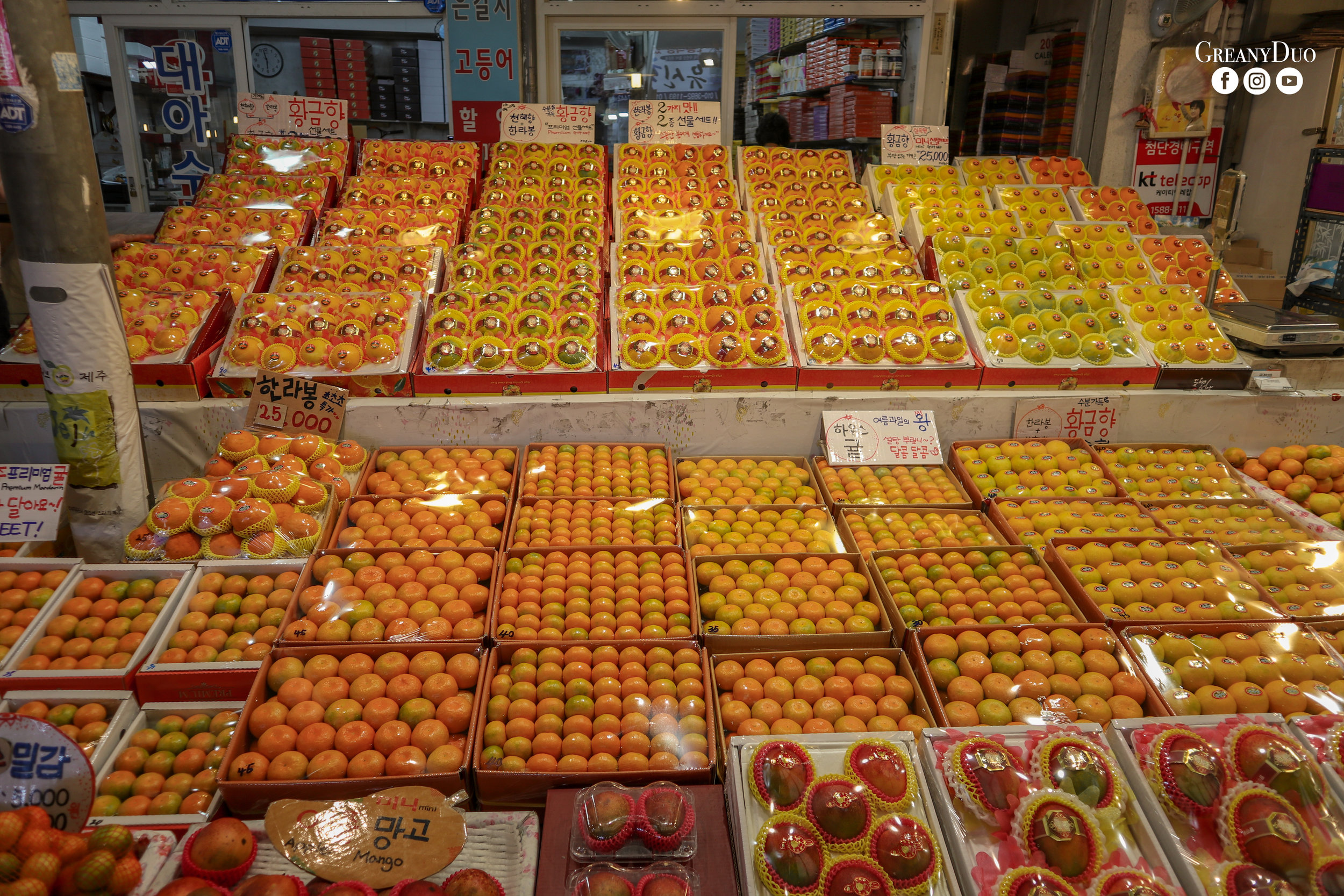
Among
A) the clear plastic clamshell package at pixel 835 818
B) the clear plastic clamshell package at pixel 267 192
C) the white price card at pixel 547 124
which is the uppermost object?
the white price card at pixel 547 124

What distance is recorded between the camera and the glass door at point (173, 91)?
6.15m

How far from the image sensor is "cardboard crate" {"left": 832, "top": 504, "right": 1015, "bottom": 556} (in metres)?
2.72

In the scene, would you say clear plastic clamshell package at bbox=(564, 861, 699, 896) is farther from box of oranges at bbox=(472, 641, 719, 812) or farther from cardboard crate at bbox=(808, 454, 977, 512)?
cardboard crate at bbox=(808, 454, 977, 512)

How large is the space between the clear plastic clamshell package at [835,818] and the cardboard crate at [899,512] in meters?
1.07

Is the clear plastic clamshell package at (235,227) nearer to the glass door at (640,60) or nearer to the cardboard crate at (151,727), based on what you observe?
the cardboard crate at (151,727)

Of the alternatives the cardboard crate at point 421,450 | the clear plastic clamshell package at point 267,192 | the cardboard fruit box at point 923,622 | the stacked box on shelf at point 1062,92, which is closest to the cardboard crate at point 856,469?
the cardboard fruit box at point 923,622

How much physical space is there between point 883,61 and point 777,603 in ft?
18.5

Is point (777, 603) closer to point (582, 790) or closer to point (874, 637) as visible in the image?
point (874, 637)

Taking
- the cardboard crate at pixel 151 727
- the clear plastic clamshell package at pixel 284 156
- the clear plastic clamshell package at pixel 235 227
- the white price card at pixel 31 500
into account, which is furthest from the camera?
the clear plastic clamshell package at pixel 284 156

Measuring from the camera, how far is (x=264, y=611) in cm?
229

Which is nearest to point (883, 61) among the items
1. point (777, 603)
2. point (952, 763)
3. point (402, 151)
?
point (402, 151)

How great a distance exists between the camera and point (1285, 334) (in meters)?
3.51

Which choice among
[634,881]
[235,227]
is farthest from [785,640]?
[235,227]

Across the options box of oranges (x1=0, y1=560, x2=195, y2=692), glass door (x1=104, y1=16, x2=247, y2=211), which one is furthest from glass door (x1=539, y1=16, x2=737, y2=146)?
box of oranges (x1=0, y1=560, x2=195, y2=692)
